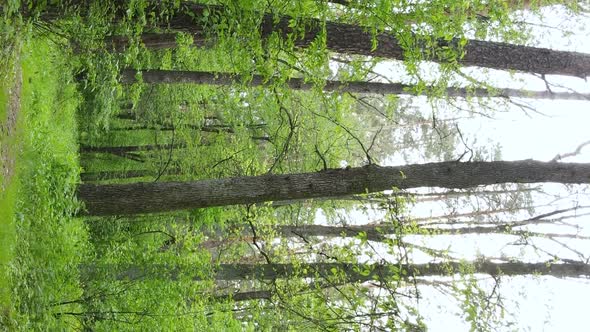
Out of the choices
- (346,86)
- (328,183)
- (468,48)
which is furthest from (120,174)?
(468,48)

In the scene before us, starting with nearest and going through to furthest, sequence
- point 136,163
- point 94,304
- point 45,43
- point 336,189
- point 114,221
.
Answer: point 336,189 → point 94,304 → point 45,43 → point 114,221 → point 136,163

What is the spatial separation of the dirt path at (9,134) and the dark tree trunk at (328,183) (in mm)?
1375

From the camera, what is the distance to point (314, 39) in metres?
7.07

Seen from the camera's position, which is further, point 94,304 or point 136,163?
point 136,163

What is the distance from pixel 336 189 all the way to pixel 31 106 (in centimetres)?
603

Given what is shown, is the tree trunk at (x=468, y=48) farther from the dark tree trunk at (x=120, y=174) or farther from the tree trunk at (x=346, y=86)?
the dark tree trunk at (x=120, y=174)

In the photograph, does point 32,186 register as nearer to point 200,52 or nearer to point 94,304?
point 94,304

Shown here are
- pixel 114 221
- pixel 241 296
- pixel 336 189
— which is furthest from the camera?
pixel 114 221

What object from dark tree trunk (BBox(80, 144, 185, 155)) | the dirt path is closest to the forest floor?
the dirt path

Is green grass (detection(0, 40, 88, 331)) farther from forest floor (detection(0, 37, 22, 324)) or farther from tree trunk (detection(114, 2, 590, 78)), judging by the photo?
tree trunk (detection(114, 2, 590, 78))

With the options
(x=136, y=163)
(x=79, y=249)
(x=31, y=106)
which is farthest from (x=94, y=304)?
(x=136, y=163)

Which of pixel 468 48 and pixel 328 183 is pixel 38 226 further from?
pixel 468 48

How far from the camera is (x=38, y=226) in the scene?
8469 mm

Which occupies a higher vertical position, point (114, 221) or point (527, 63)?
point (527, 63)
